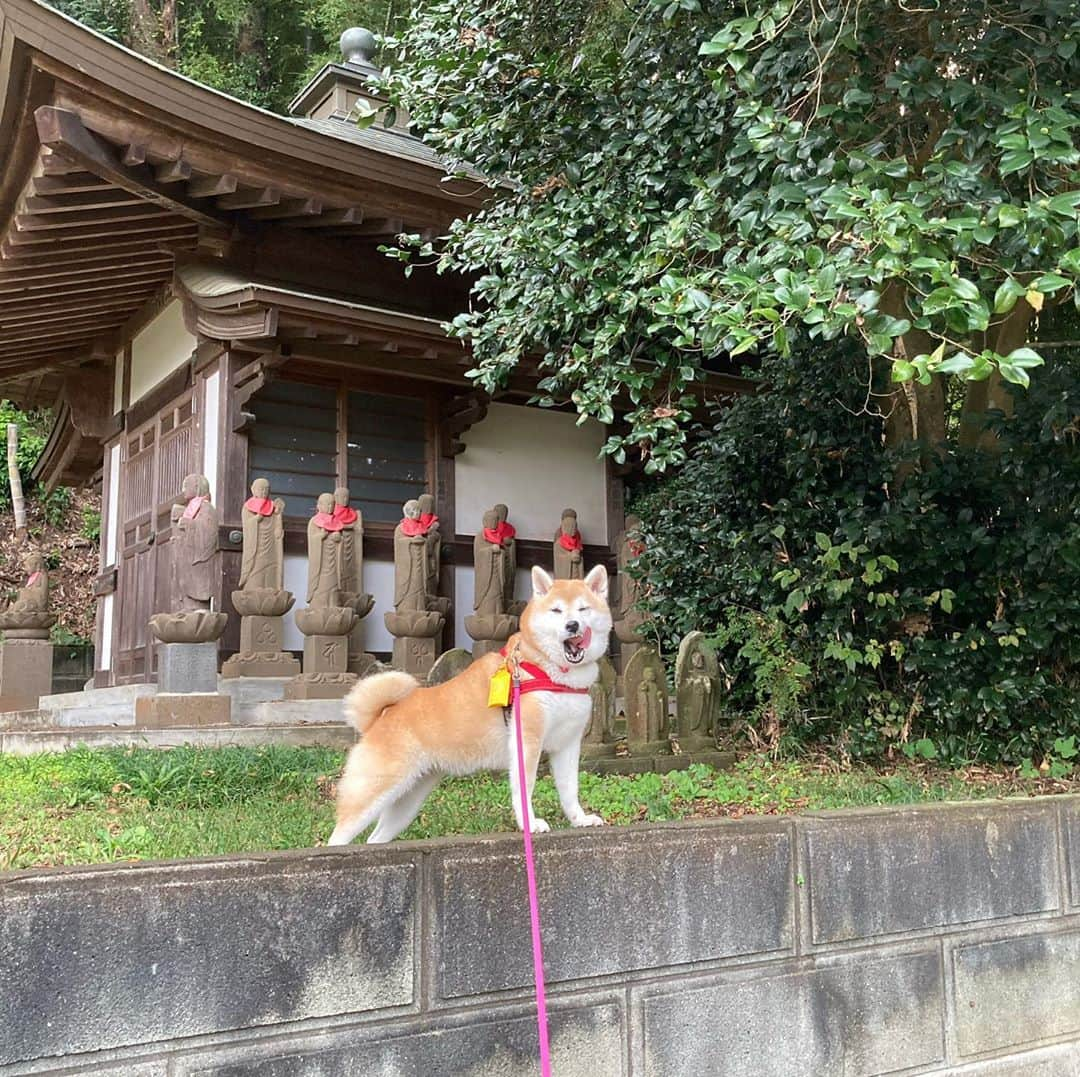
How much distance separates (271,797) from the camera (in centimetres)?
492

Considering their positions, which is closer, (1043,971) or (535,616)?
(535,616)

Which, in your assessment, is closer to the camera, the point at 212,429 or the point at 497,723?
the point at 497,723

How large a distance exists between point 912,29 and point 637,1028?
4320mm

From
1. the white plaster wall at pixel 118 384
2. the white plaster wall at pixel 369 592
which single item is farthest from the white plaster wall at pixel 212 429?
the white plaster wall at pixel 118 384

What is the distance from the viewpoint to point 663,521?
25.5 ft

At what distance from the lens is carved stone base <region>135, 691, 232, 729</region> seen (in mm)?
7020

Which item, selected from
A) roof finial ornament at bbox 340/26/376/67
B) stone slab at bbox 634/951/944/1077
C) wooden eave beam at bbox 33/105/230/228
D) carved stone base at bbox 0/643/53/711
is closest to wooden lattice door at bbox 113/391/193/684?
carved stone base at bbox 0/643/53/711

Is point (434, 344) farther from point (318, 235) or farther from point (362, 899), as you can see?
point (362, 899)

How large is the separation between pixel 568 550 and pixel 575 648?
6.70m

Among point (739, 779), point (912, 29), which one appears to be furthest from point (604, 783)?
point (912, 29)

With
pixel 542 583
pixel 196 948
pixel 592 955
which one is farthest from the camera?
pixel 542 583

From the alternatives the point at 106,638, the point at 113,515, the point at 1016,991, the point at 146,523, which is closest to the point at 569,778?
the point at 1016,991

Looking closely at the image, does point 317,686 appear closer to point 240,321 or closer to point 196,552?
point 196,552

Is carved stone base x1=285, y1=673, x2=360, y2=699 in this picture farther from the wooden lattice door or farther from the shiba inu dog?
the shiba inu dog
